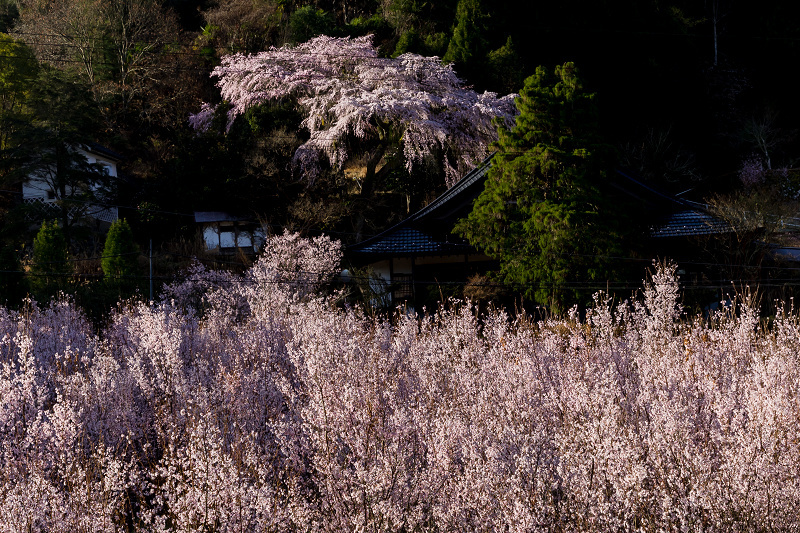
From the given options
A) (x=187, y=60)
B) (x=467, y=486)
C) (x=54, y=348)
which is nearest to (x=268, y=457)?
(x=467, y=486)

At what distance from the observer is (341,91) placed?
28.2 metres

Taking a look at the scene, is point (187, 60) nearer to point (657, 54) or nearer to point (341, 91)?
point (341, 91)

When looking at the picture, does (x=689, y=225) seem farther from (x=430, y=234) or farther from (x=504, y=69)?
(x=504, y=69)

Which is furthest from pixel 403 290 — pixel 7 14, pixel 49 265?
pixel 7 14

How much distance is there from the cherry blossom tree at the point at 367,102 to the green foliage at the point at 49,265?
9.26 meters

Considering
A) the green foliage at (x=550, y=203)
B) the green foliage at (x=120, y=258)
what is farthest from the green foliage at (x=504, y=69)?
the green foliage at (x=120, y=258)

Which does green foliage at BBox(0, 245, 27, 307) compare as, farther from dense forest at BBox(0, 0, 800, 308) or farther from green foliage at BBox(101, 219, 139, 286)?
green foliage at BBox(101, 219, 139, 286)

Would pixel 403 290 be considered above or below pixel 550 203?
below

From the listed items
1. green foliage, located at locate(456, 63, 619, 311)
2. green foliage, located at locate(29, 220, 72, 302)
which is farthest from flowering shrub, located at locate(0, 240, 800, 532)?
green foliage, located at locate(29, 220, 72, 302)

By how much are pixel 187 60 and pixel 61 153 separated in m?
11.0

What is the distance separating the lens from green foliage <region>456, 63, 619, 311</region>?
54.9 ft

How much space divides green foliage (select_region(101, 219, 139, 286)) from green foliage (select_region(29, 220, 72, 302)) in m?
1.08

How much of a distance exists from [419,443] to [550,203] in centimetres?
1224

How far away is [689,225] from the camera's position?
21.4 meters
